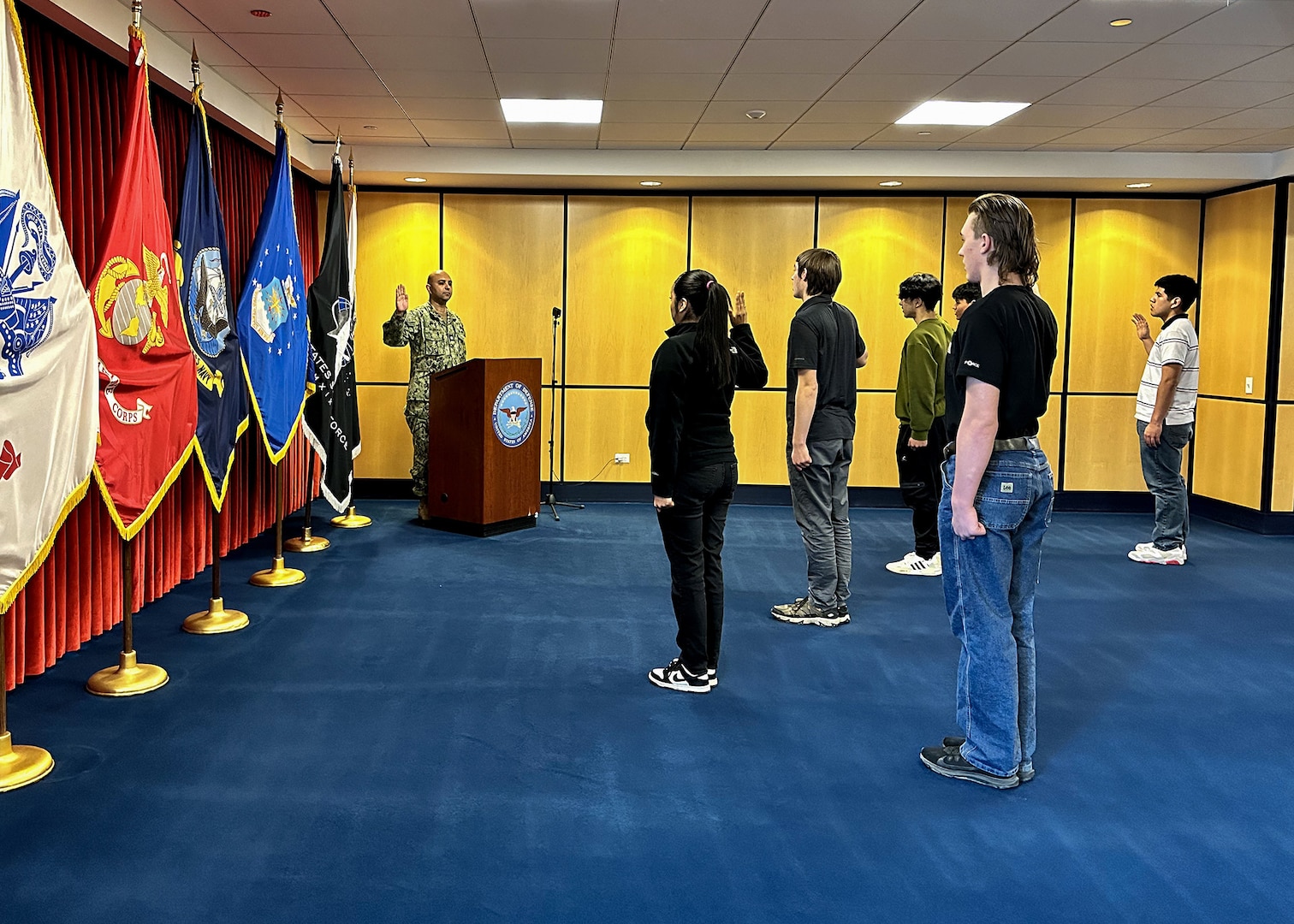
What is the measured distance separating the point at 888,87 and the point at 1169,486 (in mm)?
3273

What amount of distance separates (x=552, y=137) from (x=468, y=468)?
2585mm

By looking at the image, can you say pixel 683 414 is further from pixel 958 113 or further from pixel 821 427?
pixel 958 113

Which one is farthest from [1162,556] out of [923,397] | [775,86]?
[775,86]

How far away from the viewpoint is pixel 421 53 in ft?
17.5

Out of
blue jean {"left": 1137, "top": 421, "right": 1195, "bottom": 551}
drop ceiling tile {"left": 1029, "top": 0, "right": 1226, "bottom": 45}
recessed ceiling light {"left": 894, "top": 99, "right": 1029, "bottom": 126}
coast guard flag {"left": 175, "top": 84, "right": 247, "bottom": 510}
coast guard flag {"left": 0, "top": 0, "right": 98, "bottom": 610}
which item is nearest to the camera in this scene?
coast guard flag {"left": 0, "top": 0, "right": 98, "bottom": 610}

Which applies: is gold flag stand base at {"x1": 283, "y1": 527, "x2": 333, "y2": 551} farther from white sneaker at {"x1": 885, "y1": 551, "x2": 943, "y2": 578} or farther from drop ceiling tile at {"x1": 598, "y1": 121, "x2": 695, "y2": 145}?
white sneaker at {"x1": 885, "y1": 551, "x2": 943, "y2": 578}

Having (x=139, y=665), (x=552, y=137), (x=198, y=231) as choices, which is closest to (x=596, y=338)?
(x=552, y=137)

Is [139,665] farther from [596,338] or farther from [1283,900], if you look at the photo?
[596,338]

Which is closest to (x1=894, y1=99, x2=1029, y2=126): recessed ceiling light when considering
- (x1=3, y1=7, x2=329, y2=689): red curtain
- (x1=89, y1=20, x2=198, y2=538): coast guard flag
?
(x1=3, y1=7, x2=329, y2=689): red curtain

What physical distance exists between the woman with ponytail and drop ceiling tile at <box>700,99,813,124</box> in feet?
9.73

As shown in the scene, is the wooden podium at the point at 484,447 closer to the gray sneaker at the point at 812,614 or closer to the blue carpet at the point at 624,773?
the blue carpet at the point at 624,773

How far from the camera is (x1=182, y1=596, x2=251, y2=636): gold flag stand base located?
15.0ft

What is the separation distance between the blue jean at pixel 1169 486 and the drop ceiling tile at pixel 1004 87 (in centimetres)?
239

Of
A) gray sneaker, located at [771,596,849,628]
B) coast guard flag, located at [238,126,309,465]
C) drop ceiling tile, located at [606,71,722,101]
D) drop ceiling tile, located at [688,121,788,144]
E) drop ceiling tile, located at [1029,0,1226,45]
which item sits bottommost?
gray sneaker, located at [771,596,849,628]
